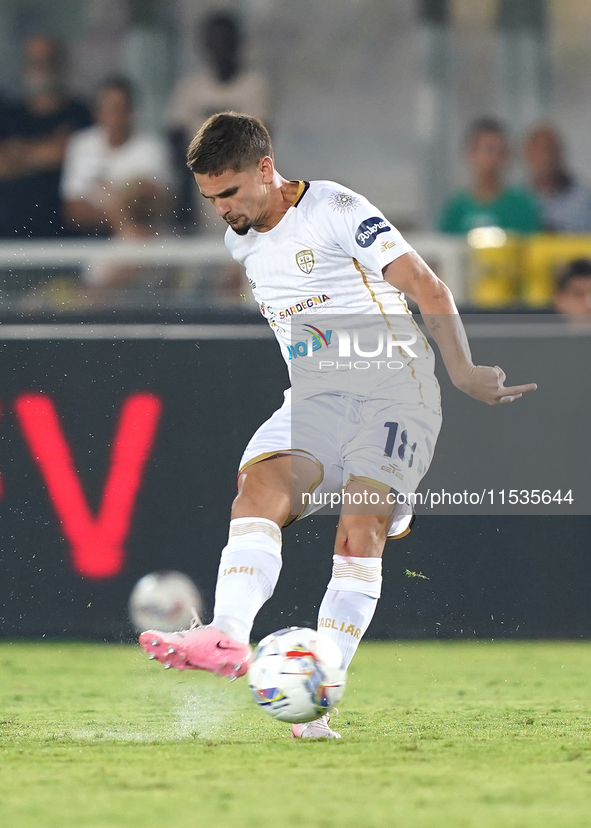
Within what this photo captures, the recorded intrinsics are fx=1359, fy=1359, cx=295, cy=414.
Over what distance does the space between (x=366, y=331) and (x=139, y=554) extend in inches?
95.2

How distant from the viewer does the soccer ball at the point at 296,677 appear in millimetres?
3734

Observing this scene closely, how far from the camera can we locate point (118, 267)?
6.92 meters

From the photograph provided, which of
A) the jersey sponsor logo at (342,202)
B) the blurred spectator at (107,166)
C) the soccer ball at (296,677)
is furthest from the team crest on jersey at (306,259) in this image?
the blurred spectator at (107,166)

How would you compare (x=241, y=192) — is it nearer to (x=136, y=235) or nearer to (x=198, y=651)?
(x=198, y=651)

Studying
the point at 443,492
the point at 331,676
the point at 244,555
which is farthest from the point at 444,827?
the point at 443,492

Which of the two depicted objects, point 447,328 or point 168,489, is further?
point 168,489

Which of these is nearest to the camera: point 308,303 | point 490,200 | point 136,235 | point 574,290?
point 308,303

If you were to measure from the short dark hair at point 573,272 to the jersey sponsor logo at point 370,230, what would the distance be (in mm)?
2752

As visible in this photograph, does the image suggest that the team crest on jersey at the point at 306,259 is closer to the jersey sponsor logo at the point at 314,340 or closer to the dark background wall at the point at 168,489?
the jersey sponsor logo at the point at 314,340

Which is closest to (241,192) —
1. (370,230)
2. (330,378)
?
(370,230)

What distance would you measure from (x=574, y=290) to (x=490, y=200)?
144 cm

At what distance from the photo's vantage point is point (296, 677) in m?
3.74

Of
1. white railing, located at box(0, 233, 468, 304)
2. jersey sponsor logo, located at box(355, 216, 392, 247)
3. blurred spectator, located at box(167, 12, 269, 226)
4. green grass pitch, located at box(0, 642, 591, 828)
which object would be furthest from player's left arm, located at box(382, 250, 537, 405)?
blurred spectator, located at box(167, 12, 269, 226)

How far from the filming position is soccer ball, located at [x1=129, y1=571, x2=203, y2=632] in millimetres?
5199
